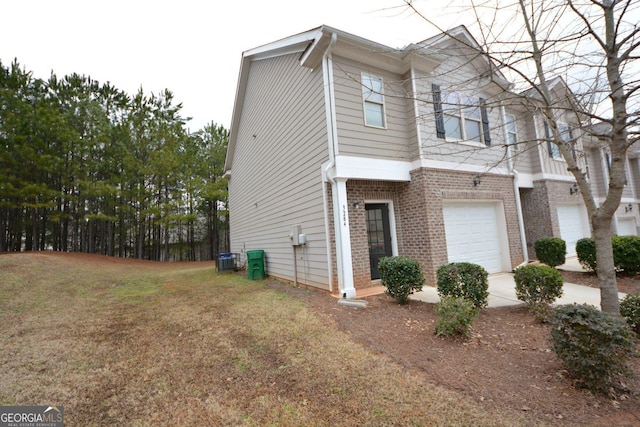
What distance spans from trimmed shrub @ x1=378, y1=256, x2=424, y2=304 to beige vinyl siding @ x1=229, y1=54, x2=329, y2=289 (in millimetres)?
1646

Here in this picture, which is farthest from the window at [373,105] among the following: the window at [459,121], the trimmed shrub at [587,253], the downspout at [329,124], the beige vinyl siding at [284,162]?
the trimmed shrub at [587,253]

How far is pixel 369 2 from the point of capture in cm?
307

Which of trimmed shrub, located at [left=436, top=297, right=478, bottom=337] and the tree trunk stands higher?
the tree trunk

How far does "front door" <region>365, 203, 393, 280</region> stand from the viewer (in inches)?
283

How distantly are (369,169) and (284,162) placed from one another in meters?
3.08

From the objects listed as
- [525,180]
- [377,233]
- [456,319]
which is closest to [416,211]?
[377,233]

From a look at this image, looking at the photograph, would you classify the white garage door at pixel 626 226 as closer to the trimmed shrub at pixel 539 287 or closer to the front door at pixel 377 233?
the trimmed shrub at pixel 539 287

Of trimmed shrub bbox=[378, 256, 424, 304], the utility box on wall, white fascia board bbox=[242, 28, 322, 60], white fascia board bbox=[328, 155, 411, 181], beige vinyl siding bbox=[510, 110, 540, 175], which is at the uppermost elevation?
white fascia board bbox=[242, 28, 322, 60]

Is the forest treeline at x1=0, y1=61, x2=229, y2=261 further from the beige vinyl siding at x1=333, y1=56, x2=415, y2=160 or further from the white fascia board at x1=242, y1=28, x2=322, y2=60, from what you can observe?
the beige vinyl siding at x1=333, y1=56, x2=415, y2=160

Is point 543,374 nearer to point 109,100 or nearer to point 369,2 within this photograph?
point 369,2

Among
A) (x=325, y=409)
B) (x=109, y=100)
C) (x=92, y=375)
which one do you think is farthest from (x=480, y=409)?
(x=109, y=100)

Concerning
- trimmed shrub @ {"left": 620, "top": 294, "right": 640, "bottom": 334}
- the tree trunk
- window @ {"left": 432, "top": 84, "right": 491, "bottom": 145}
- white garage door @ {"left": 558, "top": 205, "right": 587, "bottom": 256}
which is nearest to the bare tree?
the tree trunk

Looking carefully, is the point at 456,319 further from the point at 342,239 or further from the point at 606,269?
the point at 342,239

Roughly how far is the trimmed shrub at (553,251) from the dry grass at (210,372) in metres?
7.52
